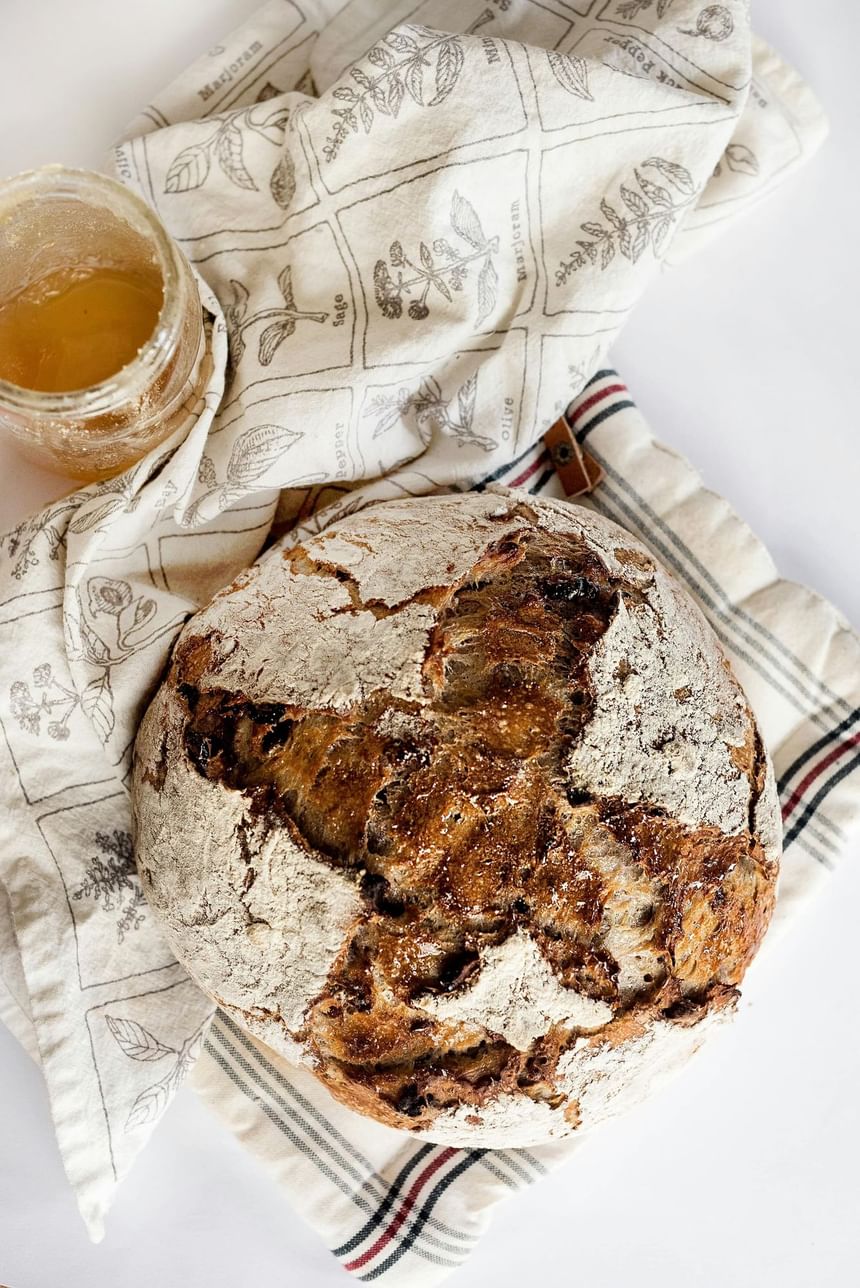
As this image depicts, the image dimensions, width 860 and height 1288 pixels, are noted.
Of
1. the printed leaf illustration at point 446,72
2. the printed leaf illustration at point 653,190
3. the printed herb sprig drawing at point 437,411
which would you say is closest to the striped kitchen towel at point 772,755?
the printed herb sprig drawing at point 437,411

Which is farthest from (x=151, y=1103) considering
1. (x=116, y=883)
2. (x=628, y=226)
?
(x=628, y=226)

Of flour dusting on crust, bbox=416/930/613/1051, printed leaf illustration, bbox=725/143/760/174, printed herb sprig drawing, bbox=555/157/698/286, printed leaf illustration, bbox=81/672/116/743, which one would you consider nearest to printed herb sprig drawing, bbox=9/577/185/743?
printed leaf illustration, bbox=81/672/116/743

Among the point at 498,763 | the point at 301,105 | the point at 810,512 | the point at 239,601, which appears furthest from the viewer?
the point at 810,512

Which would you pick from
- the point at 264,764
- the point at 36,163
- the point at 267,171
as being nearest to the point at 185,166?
the point at 267,171

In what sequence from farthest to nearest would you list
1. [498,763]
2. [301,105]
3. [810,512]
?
1. [810,512]
2. [301,105]
3. [498,763]

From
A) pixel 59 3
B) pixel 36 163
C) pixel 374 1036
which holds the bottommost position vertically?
pixel 374 1036

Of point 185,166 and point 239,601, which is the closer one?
point 239,601

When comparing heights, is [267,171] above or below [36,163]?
above

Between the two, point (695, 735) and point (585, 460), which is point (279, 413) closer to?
point (585, 460)
